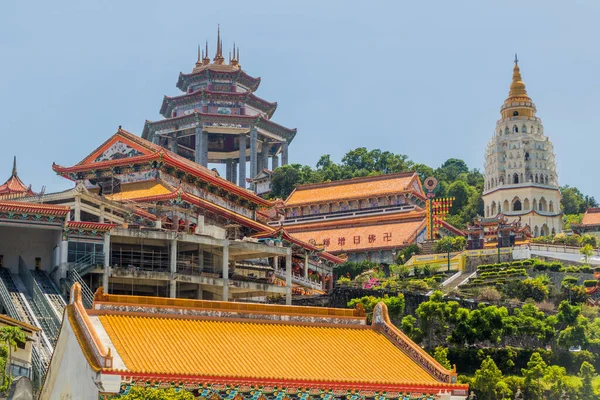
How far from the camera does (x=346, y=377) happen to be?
31047mm

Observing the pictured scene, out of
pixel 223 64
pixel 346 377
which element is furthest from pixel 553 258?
pixel 346 377

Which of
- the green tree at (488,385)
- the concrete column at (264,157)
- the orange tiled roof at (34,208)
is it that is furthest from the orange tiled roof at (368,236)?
the green tree at (488,385)

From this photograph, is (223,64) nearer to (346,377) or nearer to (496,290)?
(496,290)

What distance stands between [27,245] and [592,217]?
222 feet

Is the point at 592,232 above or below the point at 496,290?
above

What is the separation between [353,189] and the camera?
10656cm

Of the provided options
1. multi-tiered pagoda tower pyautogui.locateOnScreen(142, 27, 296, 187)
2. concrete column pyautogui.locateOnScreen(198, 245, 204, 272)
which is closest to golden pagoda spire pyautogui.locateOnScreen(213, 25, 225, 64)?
multi-tiered pagoda tower pyautogui.locateOnScreen(142, 27, 296, 187)

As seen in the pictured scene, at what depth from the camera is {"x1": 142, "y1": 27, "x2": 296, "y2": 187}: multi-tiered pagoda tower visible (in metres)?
112

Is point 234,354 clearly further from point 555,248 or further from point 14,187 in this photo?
point 555,248

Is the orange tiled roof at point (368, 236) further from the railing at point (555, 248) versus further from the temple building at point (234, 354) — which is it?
the temple building at point (234, 354)

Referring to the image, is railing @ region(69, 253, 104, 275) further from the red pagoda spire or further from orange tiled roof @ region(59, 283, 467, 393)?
orange tiled roof @ region(59, 283, 467, 393)

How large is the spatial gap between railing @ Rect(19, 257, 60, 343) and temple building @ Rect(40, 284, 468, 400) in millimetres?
15302

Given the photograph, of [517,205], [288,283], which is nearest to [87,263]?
[288,283]

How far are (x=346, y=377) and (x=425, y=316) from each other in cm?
3070
